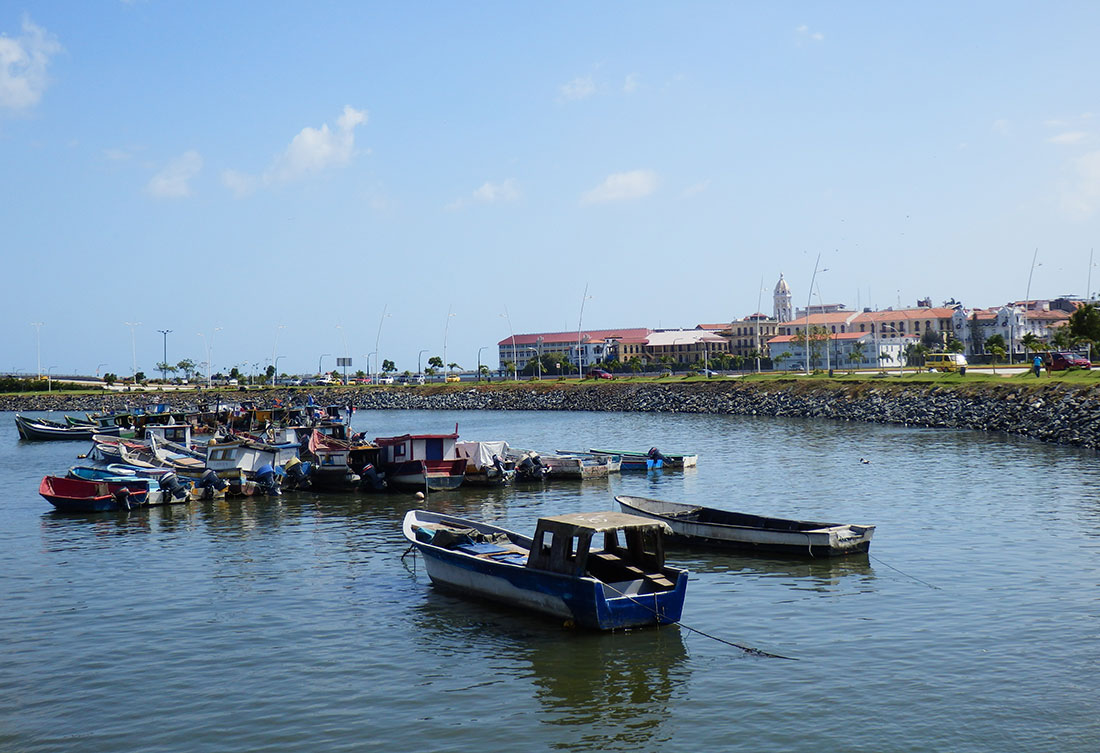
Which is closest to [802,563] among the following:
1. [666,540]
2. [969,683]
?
[666,540]

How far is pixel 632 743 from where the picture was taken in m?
15.9

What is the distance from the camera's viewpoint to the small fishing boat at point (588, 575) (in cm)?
2117

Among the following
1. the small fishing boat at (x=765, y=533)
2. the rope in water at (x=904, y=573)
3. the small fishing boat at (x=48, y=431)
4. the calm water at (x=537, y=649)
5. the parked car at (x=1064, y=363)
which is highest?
the parked car at (x=1064, y=363)

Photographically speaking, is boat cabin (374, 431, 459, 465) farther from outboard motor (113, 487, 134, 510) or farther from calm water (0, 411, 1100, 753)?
outboard motor (113, 487, 134, 510)

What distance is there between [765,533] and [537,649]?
1076 centimetres

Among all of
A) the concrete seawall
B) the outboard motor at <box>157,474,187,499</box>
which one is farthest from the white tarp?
the concrete seawall

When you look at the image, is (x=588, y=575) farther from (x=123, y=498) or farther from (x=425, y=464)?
(x=123, y=498)

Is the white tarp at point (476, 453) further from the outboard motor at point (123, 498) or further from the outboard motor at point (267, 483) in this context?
the outboard motor at point (123, 498)

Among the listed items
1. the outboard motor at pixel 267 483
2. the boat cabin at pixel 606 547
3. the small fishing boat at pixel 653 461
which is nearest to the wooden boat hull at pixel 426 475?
the outboard motor at pixel 267 483

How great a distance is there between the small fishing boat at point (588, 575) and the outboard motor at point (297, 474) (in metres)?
26.5

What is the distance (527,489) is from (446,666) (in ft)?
95.2

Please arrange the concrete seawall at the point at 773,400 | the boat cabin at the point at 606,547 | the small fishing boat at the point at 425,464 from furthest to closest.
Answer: the concrete seawall at the point at 773,400, the small fishing boat at the point at 425,464, the boat cabin at the point at 606,547

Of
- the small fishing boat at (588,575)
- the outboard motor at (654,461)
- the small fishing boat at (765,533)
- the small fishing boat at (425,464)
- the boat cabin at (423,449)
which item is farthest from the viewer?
the outboard motor at (654,461)

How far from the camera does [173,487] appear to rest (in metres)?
44.4
